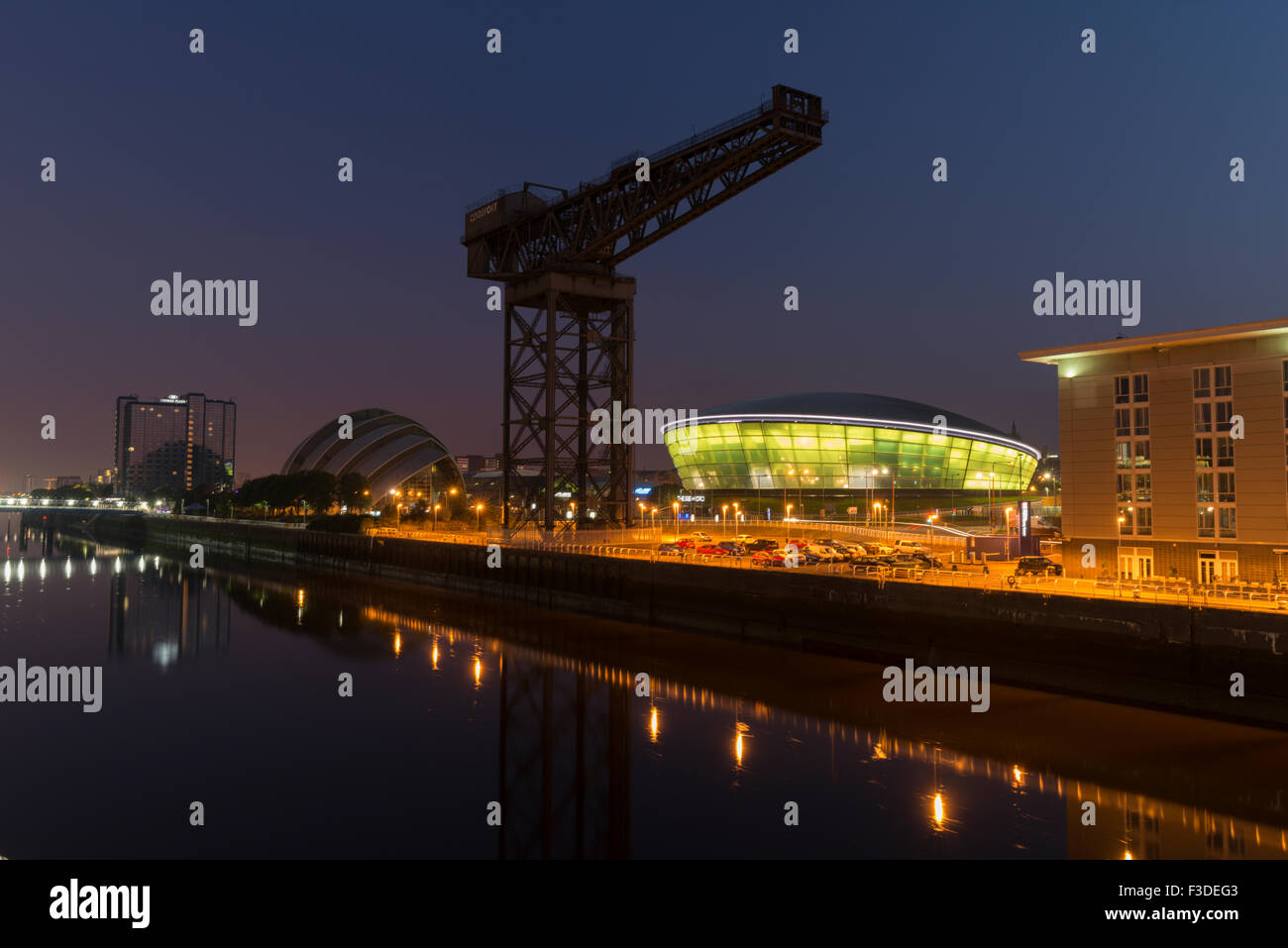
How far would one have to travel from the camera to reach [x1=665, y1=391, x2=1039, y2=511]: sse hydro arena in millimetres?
86500

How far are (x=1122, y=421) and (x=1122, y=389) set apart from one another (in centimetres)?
125

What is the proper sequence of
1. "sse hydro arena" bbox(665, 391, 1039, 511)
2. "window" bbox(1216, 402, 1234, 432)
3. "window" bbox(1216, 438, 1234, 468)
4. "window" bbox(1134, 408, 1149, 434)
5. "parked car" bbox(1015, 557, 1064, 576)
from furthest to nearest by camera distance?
"sse hydro arena" bbox(665, 391, 1039, 511)
"parked car" bbox(1015, 557, 1064, 576)
"window" bbox(1134, 408, 1149, 434)
"window" bbox(1216, 402, 1234, 432)
"window" bbox(1216, 438, 1234, 468)

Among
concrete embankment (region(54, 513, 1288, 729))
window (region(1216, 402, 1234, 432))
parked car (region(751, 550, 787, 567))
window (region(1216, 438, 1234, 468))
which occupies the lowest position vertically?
concrete embankment (region(54, 513, 1288, 729))

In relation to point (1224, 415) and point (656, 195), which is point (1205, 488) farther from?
point (656, 195)

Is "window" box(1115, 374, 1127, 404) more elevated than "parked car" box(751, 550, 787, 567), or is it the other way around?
"window" box(1115, 374, 1127, 404)

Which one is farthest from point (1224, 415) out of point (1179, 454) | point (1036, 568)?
point (1036, 568)

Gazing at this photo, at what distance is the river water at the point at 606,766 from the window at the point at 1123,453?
42.0 ft

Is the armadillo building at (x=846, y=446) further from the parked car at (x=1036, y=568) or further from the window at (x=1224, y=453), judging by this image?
the window at (x=1224, y=453)

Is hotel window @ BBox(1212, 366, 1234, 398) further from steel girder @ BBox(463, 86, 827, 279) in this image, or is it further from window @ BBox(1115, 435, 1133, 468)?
steel girder @ BBox(463, 86, 827, 279)

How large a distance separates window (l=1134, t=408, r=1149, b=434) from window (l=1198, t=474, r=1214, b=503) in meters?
2.64

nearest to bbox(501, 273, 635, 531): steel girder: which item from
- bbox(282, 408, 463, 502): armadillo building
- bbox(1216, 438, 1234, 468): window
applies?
bbox(1216, 438, 1234, 468): window

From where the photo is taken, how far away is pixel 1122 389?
32.5m
